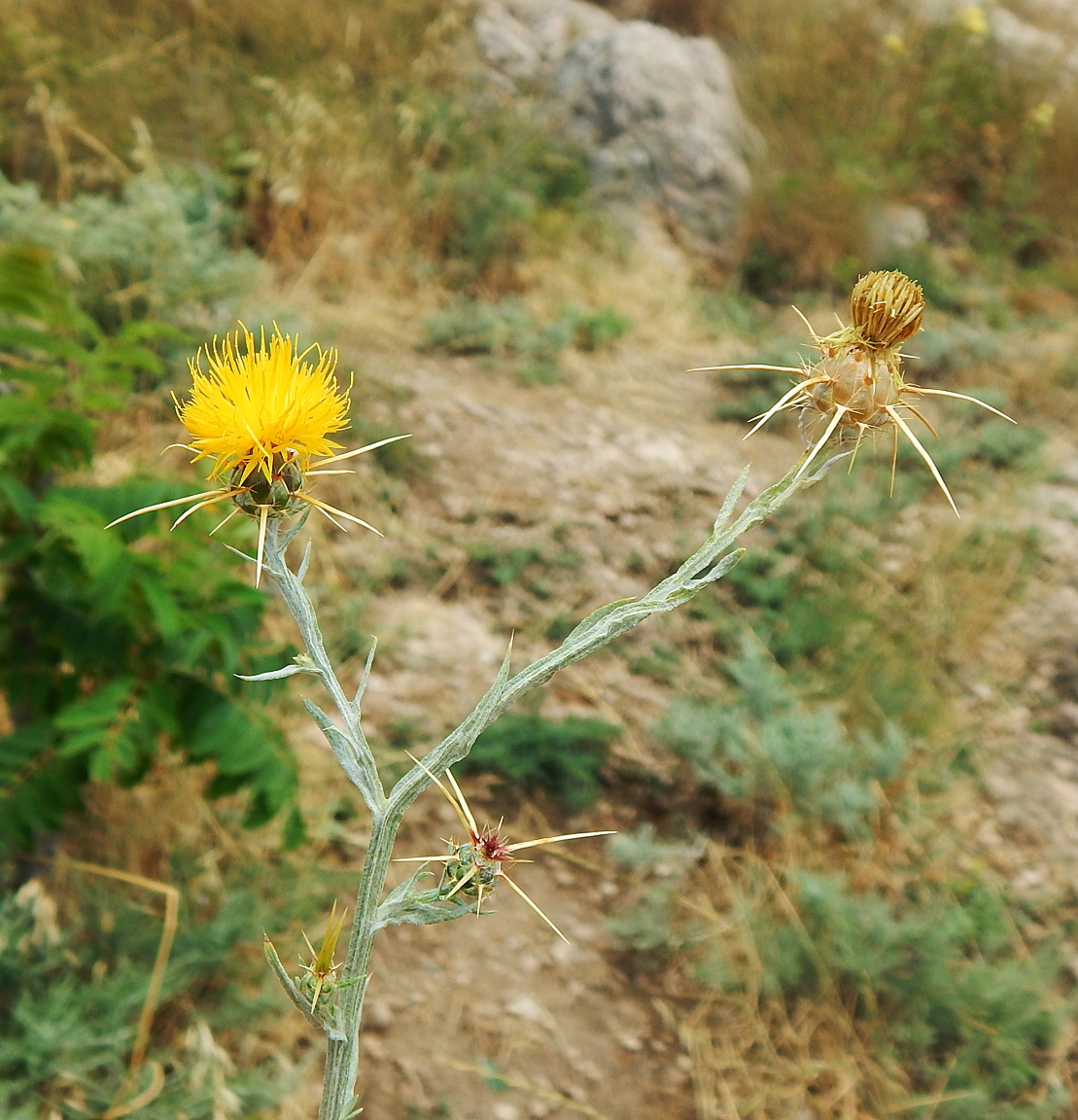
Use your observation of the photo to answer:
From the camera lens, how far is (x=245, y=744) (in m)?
1.83

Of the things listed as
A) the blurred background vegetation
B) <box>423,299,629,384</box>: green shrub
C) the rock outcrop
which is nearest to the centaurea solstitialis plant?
the blurred background vegetation

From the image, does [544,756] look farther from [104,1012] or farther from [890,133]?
[890,133]

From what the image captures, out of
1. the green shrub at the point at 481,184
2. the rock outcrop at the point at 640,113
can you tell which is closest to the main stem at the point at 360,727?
the green shrub at the point at 481,184

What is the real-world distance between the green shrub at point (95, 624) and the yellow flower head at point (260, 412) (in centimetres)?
94

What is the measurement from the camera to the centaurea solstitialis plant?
76 cm

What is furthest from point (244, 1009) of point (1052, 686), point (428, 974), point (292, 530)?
point (1052, 686)

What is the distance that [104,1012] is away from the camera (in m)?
2.01

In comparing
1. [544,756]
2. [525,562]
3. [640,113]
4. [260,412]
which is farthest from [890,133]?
[260,412]

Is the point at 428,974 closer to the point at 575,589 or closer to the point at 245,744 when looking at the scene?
the point at 245,744

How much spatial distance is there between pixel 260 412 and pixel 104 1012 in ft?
5.75

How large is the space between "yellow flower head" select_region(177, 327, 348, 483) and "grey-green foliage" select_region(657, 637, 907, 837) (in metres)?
2.35

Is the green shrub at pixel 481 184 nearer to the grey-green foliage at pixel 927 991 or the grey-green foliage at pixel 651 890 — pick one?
the grey-green foliage at pixel 651 890

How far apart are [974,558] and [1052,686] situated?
0.59 metres

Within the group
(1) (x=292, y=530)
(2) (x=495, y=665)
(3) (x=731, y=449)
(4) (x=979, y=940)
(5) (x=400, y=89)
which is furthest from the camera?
(5) (x=400, y=89)
